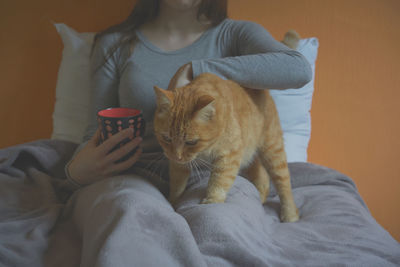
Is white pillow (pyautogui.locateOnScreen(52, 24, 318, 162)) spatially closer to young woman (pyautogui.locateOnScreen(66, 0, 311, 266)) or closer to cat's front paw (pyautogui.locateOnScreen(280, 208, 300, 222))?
young woman (pyautogui.locateOnScreen(66, 0, 311, 266))

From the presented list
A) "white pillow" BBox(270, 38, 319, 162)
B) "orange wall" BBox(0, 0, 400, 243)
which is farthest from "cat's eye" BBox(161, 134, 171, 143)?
"orange wall" BBox(0, 0, 400, 243)

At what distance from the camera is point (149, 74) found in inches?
43.9

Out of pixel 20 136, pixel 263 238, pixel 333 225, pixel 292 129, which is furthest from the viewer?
pixel 20 136

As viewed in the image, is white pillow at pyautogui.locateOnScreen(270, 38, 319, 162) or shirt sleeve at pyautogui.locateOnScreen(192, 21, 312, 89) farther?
white pillow at pyautogui.locateOnScreen(270, 38, 319, 162)

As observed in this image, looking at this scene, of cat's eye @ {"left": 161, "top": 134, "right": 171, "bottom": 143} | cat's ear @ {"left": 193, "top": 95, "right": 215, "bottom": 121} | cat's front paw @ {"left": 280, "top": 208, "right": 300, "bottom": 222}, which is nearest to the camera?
cat's ear @ {"left": 193, "top": 95, "right": 215, "bottom": 121}

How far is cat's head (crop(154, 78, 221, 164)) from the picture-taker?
766mm

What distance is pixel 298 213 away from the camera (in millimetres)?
1027

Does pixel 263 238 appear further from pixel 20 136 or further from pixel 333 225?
pixel 20 136

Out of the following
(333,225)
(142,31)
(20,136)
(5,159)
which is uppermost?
(142,31)

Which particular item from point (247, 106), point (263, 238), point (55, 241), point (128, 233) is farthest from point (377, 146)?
point (55, 241)

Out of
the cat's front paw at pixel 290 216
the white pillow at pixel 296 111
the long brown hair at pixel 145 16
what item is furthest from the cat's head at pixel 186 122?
the white pillow at pixel 296 111

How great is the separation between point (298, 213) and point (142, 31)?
1049 millimetres

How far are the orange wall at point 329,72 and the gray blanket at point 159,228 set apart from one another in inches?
27.2

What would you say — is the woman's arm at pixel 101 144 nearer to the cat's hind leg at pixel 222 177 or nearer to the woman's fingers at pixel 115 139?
the woman's fingers at pixel 115 139
